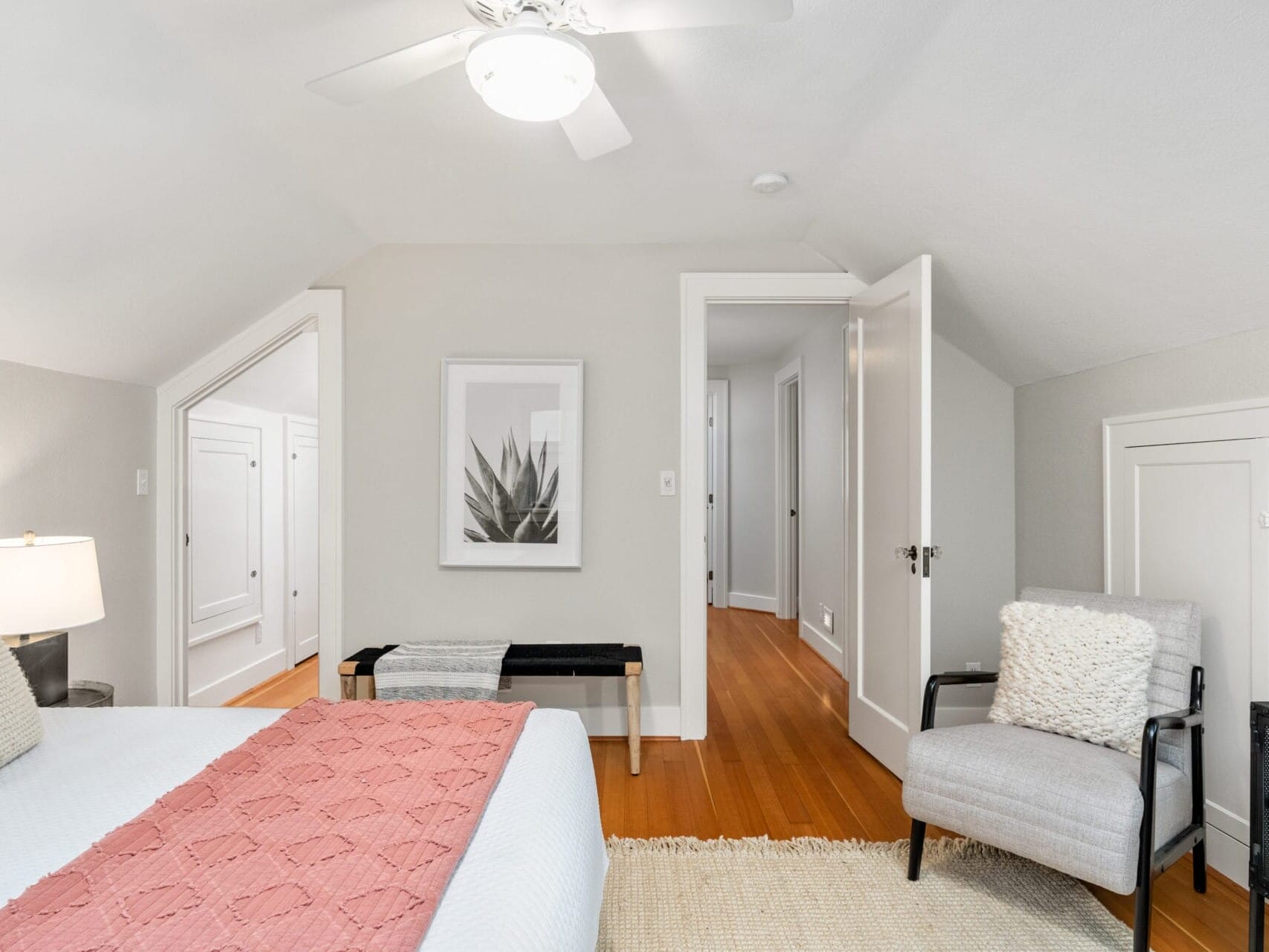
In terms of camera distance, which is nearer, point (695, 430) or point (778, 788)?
point (778, 788)

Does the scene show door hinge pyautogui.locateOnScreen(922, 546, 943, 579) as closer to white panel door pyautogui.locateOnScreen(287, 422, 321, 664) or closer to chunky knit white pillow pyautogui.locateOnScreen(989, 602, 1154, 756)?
chunky knit white pillow pyautogui.locateOnScreen(989, 602, 1154, 756)

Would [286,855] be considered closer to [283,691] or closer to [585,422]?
[585,422]

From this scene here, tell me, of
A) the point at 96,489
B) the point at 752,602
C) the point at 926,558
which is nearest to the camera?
the point at 926,558

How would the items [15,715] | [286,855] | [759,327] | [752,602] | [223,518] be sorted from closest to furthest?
1. [286,855]
2. [15,715]
3. [223,518]
4. [759,327]
5. [752,602]

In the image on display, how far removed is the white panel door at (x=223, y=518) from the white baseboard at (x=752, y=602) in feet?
13.1

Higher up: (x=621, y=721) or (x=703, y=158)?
(x=703, y=158)

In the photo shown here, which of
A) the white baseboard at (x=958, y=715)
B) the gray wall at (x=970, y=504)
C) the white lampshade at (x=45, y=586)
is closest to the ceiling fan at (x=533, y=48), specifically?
the white lampshade at (x=45, y=586)

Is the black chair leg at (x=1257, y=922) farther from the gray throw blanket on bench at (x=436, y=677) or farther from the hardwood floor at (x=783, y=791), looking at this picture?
the gray throw blanket on bench at (x=436, y=677)

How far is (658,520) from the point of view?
3406mm

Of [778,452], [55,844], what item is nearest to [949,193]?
[55,844]

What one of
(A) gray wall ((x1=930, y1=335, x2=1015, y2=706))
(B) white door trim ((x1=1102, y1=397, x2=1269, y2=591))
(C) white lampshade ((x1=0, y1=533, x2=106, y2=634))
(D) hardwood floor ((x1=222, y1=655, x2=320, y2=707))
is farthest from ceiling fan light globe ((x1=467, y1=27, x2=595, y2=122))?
(D) hardwood floor ((x1=222, y1=655, x2=320, y2=707))

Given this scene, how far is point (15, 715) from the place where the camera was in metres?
1.62

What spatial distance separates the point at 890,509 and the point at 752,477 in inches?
148

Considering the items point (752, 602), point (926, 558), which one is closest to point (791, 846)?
point (926, 558)
